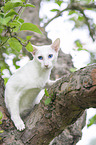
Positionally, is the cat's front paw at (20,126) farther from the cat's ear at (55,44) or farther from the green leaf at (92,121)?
the cat's ear at (55,44)

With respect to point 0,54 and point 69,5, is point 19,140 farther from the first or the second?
point 69,5

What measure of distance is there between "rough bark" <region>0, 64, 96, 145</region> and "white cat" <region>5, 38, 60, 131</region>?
6.1 inches

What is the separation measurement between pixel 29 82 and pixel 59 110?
70 centimetres

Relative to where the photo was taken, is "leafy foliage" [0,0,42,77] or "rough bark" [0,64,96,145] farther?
"leafy foliage" [0,0,42,77]

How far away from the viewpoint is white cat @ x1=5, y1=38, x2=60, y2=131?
211 centimetres

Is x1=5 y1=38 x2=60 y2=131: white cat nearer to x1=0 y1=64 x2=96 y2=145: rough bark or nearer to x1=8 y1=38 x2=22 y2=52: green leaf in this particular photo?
x1=0 y1=64 x2=96 y2=145: rough bark

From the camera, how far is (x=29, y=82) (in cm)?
219

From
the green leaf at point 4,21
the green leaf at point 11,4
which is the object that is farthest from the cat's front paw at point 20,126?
the green leaf at point 11,4

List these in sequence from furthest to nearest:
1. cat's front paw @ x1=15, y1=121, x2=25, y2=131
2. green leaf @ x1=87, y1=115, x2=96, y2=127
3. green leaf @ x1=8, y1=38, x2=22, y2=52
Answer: green leaf @ x1=87, y1=115, x2=96, y2=127 → cat's front paw @ x1=15, y1=121, x2=25, y2=131 → green leaf @ x1=8, y1=38, x2=22, y2=52

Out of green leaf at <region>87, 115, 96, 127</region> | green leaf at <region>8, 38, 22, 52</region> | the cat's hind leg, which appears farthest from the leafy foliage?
green leaf at <region>87, 115, 96, 127</region>

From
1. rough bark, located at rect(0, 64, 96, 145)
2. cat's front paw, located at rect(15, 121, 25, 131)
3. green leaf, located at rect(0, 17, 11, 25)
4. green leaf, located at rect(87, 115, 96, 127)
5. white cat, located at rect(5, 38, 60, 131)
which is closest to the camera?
rough bark, located at rect(0, 64, 96, 145)

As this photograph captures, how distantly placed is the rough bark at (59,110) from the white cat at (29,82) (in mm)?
154

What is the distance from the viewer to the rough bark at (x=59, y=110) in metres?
1.32

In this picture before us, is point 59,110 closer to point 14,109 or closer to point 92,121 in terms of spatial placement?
point 14,109
